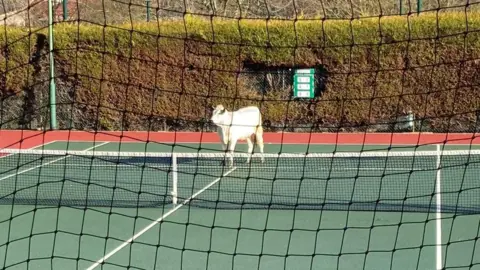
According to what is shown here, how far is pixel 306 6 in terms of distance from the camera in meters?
16.8

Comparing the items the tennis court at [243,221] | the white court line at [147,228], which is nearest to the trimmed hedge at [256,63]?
the tennis court at [243,221]

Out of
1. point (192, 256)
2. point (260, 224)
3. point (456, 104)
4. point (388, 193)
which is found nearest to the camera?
point (192, 256)

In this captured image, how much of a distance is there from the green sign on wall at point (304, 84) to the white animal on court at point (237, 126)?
11.4 feet

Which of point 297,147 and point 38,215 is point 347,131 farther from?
point 38,215

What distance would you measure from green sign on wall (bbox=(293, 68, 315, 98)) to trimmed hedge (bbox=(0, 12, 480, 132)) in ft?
0.51

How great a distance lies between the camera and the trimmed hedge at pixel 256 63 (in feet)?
41.5

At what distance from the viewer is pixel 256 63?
13805mm

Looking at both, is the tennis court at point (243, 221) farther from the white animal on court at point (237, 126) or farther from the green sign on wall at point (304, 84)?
the green sign on wall at point (304, 84)

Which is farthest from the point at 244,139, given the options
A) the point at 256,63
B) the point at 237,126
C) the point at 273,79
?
the point at 256,63

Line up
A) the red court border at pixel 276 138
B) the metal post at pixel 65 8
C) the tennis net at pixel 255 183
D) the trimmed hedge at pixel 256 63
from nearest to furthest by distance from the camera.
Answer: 1. the tennis net at pixel 255 183
2. the red court border at pixel 276 138
3. the trimmed hedge at pixel 256 63
4. the metal post at pixel 65 8

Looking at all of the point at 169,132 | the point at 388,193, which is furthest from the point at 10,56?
the point at 388,193

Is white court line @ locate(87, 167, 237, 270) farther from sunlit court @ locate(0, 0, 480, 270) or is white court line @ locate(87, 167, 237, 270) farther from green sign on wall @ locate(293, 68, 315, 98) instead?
green sign on wall @ locate(293, 68, 315, 98)

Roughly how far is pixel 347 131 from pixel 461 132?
76.1 inches

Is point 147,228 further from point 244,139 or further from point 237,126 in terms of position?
point 244,139
